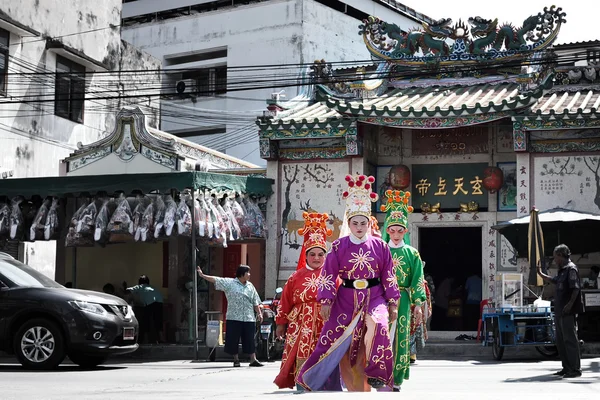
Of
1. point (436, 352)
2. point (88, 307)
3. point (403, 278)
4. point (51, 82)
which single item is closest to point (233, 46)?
point (51, 82)

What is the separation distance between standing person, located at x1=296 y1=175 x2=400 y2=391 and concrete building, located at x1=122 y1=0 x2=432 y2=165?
1069 inches

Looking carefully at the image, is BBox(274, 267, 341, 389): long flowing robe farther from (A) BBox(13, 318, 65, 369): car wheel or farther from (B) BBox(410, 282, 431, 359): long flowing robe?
(A) BBox(13, 318, 65, 369): car wheel

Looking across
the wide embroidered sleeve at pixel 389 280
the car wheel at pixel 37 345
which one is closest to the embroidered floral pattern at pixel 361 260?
the wide embroidered sleeve at pixel 389 280

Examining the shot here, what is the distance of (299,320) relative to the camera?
39.2 ft

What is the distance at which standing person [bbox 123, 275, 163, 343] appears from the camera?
22234 millimetres

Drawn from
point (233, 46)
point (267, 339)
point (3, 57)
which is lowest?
point (267, 339)

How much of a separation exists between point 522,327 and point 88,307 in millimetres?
7062

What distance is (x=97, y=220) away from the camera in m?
20.5

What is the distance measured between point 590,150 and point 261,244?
7.67m

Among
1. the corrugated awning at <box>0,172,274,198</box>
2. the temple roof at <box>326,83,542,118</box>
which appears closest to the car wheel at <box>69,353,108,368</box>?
the corrugated awning at <box>0,172,274,198</box>

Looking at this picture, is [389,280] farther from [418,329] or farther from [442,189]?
[442,189]

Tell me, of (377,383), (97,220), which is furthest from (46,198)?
(377,383)

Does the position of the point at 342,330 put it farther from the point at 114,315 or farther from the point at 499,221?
the point at 499,221

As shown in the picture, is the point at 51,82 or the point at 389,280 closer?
the point at 389,280
